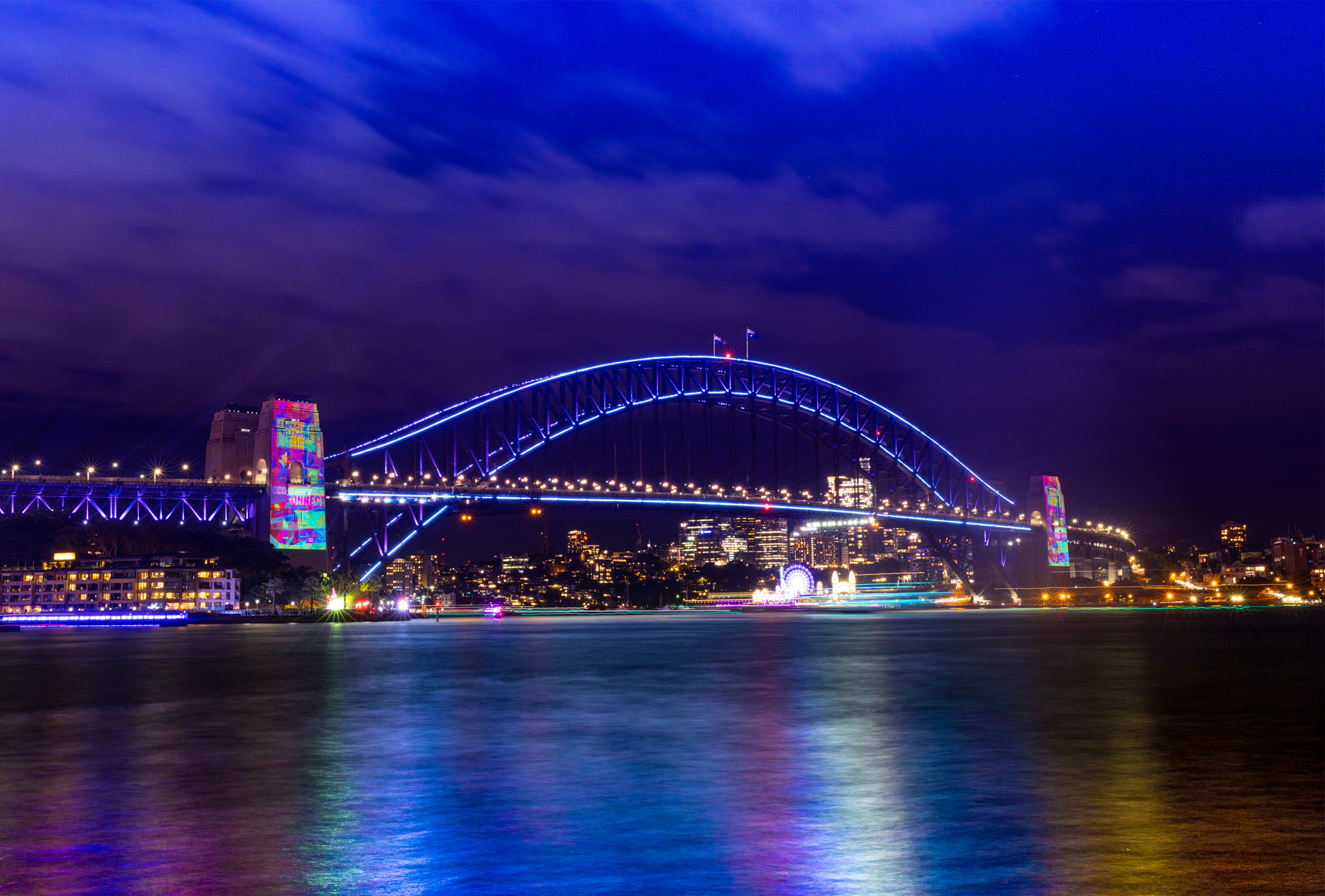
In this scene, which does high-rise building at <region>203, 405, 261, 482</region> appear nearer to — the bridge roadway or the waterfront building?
the bridge roadway

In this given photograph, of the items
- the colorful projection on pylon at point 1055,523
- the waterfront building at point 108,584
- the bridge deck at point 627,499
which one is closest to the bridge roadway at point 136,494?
the bridge deck at point 627,499

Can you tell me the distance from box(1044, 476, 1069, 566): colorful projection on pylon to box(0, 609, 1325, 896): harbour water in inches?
3732

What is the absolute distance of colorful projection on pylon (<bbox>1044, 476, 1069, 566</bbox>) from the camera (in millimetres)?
119875

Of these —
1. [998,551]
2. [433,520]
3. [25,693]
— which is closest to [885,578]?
[998,551]

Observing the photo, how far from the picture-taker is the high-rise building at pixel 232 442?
82.8 m

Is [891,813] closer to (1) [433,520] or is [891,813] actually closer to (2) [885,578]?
(1) [433,520]

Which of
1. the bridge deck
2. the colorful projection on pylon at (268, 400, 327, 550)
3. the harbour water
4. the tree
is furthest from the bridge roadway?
the harbour water

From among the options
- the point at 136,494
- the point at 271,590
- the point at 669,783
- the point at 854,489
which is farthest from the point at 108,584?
the point at 669,783

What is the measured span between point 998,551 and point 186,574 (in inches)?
2956

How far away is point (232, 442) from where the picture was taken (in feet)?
273

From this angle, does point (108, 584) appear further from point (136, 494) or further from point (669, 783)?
point (669, 783)

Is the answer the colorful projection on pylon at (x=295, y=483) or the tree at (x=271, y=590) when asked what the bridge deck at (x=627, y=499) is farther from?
the tree at (x=271, y=590)

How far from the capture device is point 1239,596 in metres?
129

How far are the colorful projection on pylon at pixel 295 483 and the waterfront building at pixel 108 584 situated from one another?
699 inches
